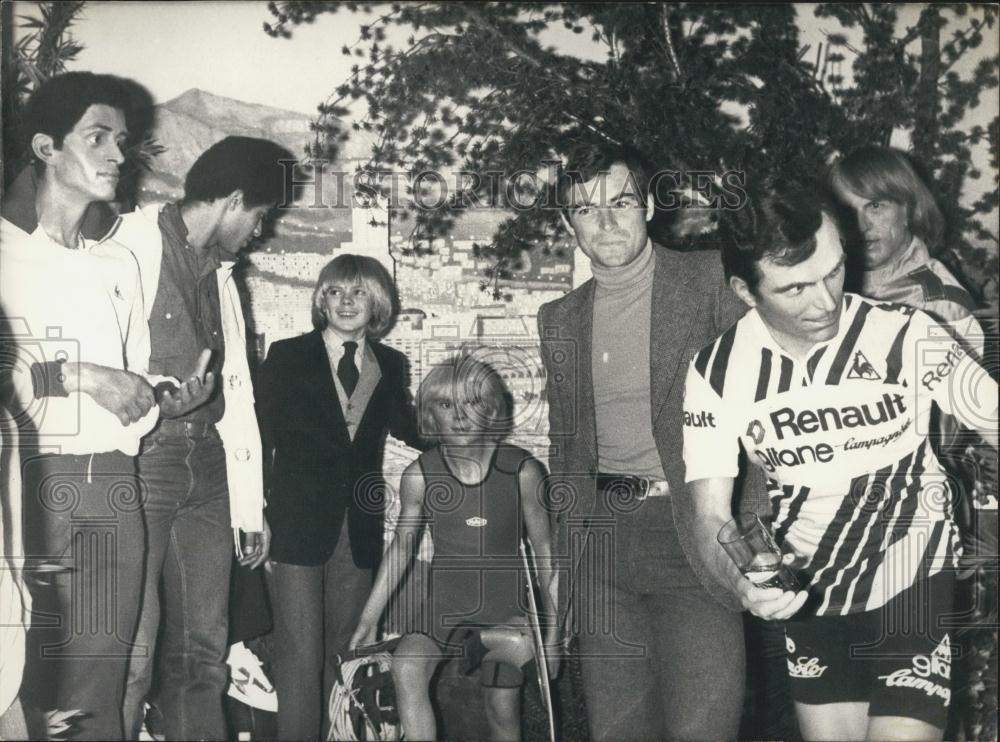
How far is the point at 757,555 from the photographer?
2830 millimetres

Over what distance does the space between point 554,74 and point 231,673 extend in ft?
7.20

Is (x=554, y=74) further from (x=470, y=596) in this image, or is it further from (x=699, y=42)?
(x=470, y=596)

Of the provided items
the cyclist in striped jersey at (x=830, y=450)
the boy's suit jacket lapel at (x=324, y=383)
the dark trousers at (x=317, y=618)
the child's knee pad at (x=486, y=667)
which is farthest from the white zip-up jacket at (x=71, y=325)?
the cyclist in striped jersey at (x=830, y=450)

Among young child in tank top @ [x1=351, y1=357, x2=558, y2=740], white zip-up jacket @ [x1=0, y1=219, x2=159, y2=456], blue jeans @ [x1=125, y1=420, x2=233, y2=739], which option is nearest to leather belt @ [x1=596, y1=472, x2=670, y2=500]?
young child in tank top @ [x1=351, y1=357, x2=558, y2=740]

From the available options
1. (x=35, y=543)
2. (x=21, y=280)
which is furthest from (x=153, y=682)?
(x=21, y=280)

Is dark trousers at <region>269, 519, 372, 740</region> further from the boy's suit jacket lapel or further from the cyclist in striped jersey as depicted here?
the cyclist in striped jersey

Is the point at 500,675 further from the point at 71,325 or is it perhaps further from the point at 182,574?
the point at 71,325

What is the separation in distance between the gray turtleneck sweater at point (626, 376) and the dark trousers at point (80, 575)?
4.92ft

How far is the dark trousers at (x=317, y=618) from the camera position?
311 centimetres

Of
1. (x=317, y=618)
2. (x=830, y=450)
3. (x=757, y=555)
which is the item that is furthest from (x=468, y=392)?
(x=830, y=450)

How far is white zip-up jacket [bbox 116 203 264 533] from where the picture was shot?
3100mm

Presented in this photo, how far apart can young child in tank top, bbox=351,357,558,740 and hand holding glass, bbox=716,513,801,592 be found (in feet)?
1.92

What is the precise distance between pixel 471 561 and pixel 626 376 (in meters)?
0.76

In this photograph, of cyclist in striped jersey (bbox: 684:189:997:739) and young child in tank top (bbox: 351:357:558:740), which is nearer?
cyclist in striped jersey (bbox: 684:189:997:739)
